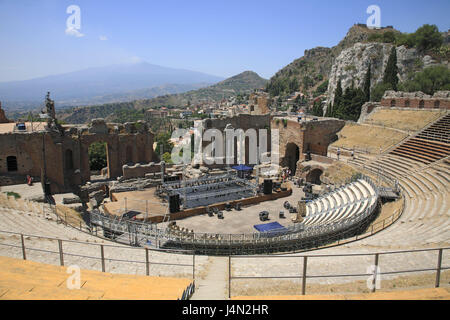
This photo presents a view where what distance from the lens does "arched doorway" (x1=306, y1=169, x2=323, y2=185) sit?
3484 cm

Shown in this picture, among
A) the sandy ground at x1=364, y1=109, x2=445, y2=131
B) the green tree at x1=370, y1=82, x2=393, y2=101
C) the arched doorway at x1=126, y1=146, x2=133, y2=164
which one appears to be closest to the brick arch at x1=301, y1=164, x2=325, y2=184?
the sandy ground at x1=364, y1=109, x2=445, y2=131

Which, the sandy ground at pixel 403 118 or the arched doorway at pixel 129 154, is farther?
the arched doorway at pixel 129 154

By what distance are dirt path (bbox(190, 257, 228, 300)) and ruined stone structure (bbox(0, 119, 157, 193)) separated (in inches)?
844

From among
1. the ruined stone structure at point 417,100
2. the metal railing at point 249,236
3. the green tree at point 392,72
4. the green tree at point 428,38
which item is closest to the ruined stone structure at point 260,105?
the ruined stone structure at point 417,100

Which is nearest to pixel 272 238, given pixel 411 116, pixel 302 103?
pixel 411 116

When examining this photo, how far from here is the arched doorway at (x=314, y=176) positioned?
3484cm

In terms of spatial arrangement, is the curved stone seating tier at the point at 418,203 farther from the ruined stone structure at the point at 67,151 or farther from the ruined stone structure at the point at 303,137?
the ruined stone structure at the point at 67,151

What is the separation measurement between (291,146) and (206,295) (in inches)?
1309

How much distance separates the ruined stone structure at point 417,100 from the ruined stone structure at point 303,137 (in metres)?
7.16

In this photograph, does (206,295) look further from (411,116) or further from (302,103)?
(302,103)

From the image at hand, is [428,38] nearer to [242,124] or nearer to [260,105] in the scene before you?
[260,105]

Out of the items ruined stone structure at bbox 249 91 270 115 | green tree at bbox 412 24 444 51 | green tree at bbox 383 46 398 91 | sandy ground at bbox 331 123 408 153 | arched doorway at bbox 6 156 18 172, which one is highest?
green tree at bbox 412 24 444 51

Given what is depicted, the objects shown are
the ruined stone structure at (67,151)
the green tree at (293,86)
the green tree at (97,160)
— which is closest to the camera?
the ruined stone structure at (67,151)

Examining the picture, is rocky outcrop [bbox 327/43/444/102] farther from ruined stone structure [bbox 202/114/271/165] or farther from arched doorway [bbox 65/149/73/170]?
arched doorway [bbox 65/149/73/170]
